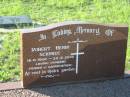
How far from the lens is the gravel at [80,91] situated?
673 cm

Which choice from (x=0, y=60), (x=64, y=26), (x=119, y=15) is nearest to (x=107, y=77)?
(x=64, y=26)

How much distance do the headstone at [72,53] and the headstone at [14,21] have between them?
248 cm

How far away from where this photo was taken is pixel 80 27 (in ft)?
22.3

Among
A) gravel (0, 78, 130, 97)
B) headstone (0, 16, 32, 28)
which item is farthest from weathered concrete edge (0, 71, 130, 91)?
headstone (0, 16, 32, 28)

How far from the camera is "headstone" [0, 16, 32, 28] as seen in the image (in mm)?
9227

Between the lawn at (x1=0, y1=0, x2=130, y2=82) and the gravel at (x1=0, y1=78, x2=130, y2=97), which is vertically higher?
the lawn at (x1=0, y1=0, x2=130, y2=82)

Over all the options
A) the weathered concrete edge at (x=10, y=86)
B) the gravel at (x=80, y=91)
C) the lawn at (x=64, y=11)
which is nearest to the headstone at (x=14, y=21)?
the lawn at (x=64, y=11)

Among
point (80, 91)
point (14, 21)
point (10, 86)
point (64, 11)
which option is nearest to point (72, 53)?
point (80, 91)

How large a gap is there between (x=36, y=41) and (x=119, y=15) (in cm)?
375

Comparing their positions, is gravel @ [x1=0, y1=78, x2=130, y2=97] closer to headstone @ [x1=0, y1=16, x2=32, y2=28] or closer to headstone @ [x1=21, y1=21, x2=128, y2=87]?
headstone @ [x1=21, y1=21, x2=128, y2=87]

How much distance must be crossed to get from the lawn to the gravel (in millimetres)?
1248

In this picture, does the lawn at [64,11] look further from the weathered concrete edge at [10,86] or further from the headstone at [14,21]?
the weathered concrete edge at [10,86]

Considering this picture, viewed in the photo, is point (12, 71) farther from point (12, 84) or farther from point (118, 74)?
point (118, 74)

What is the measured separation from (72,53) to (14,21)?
2.67 meters
